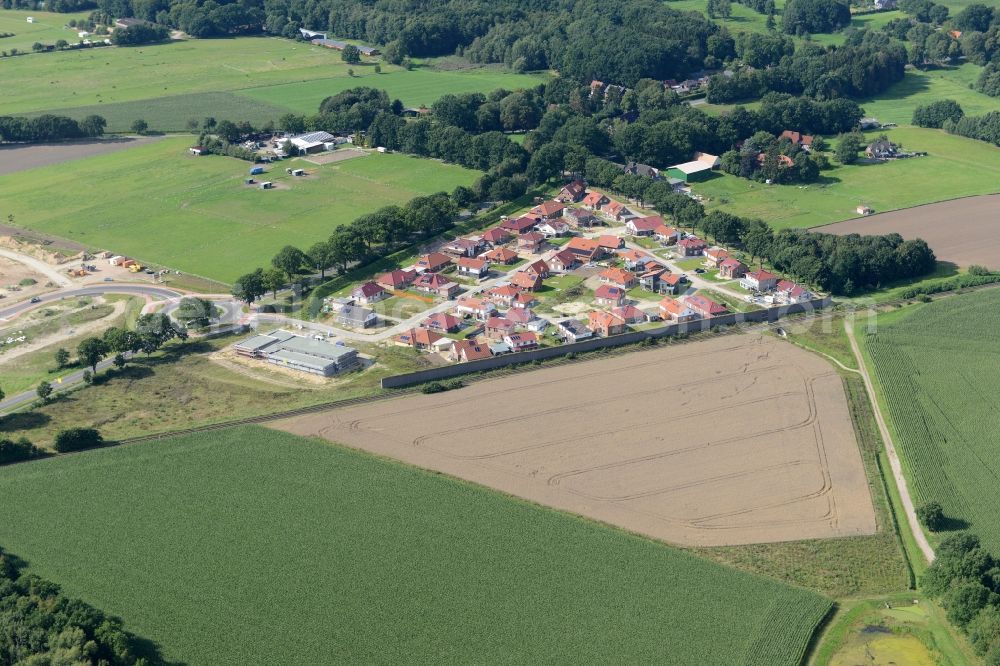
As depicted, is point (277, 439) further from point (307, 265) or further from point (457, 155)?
point (457, 155)

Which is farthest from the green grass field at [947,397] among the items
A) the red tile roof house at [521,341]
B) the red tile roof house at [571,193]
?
the red tile roof house at [571,193]

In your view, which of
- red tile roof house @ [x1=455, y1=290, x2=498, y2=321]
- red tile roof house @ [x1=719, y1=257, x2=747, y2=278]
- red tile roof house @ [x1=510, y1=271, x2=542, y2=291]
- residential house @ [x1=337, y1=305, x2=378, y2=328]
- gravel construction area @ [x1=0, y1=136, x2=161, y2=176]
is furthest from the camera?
gravel construction area @ [x1=0, y1=136, x2=161, y2=176]

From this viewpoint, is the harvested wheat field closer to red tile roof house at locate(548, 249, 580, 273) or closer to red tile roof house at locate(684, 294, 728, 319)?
red tile roof house at locate(684, 294, 728, 319)

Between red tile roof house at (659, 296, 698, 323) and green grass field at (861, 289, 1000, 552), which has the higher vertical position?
red tile roof house at (659, 296, 698, 323)

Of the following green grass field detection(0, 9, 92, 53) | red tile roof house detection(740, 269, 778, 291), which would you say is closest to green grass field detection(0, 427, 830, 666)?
red tile roof house detection(740, 269, 778, 291)

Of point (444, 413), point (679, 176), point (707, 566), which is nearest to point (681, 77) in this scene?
point (679, 176)

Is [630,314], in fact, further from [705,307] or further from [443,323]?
[443,323]

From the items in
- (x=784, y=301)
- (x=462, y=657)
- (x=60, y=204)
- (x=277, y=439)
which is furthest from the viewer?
(x=60, y=204)
